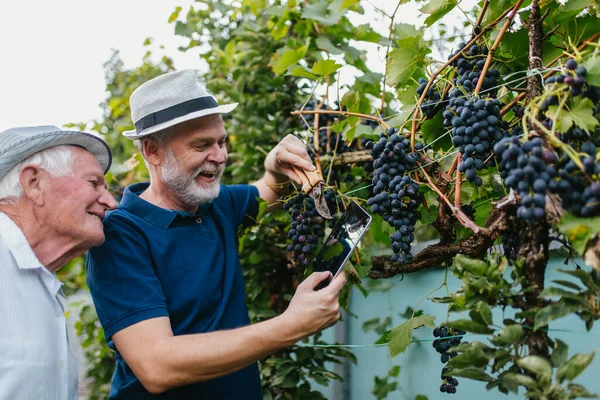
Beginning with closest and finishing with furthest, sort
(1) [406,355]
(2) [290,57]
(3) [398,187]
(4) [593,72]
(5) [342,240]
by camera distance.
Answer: (4) [593,72]
(3) [398,187]
(5) [342,240]
(2) [290,57]
(1) [406,355]

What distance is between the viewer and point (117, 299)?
165 centimetres

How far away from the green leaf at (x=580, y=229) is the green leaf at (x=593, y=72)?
0.97ft

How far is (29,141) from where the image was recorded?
5.40 ft

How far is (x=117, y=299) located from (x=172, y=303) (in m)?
0.21

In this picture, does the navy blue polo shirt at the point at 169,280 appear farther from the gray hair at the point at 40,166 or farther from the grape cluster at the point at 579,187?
the grape cluster at the point at 579,187

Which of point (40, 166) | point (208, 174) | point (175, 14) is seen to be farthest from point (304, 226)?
point (175, 14)

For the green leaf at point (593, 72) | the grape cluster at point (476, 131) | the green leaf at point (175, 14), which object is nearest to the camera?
the green leaf at point (593, 72)

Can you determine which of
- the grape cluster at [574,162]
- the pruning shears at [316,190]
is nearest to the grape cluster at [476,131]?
the grape cluster at [574,162]

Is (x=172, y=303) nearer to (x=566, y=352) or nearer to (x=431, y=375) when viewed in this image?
(x=566, y=352)

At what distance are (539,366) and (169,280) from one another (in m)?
1.25

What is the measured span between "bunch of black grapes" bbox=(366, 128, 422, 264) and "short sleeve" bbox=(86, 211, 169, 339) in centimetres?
78

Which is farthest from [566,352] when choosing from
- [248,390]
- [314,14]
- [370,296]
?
[370,296]

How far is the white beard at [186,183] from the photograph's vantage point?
195 cm

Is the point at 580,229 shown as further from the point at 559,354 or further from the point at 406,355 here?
the point at 406,355
